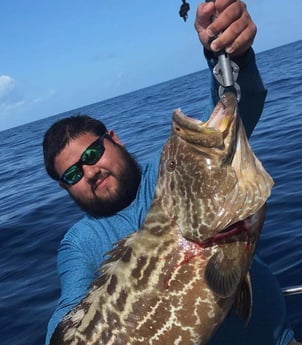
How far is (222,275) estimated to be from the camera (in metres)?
3.38

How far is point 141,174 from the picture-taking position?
5.32m

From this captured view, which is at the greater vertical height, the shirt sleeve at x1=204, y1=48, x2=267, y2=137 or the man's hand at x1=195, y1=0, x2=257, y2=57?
the man's hand at x1=195, y1=0, x2=257, y2=57

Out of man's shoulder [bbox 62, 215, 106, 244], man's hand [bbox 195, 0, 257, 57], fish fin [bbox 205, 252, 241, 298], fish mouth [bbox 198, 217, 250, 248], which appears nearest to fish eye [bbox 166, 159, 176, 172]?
fish mouth [bbox 198, 217, 250, 248]

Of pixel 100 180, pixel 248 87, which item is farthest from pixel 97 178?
pixel 248 87

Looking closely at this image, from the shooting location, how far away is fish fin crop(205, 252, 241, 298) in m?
3.38

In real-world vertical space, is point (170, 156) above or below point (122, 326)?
above

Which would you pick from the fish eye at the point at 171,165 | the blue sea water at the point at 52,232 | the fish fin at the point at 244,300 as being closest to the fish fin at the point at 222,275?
the fish fin at the point at 244,300

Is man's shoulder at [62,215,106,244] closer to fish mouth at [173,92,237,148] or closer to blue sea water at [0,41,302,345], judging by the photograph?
fish mouth at [173,92,237,148]

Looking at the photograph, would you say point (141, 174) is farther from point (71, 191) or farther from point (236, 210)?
point (236, 210)

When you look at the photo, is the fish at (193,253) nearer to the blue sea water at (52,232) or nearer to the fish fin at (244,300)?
the fish fin at (244,300)

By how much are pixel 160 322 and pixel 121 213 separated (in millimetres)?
1622

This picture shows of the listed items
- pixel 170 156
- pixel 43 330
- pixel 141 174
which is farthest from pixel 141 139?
pixel 170 156

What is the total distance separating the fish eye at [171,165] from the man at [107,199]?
0.99 metres

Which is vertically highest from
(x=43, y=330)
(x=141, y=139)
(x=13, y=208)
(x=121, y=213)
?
(x=121, y=213)
